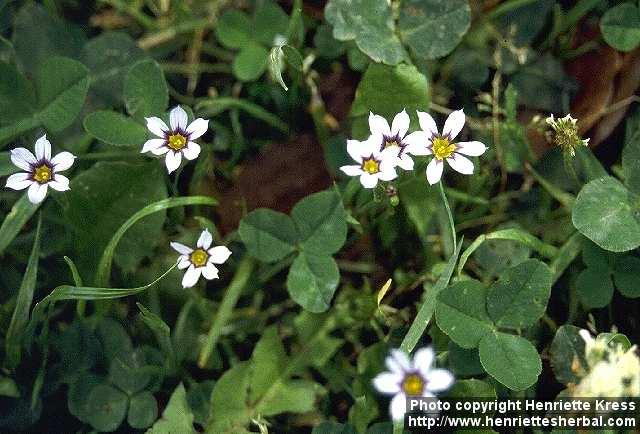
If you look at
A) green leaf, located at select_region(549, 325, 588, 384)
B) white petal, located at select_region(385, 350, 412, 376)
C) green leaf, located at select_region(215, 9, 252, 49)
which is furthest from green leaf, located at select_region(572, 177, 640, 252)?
green leaf, located at select_region(215, 9, 252, 49)

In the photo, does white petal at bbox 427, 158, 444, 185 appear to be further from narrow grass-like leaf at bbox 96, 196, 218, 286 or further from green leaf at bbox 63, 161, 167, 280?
green leaf at bbox 63, 161, 167, 280

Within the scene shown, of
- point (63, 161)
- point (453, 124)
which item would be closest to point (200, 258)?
point (63, 161)

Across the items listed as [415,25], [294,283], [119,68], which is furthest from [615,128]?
[119,68]

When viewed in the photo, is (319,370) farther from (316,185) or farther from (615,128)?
(615,128)

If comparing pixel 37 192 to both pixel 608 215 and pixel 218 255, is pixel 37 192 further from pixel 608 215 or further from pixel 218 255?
pixel 608 215

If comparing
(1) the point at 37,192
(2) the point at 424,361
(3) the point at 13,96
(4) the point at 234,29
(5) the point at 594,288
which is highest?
(4) the point at 234,29

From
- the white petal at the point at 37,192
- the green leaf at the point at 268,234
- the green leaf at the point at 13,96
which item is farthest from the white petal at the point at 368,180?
the green leaf at the point at 13,96
